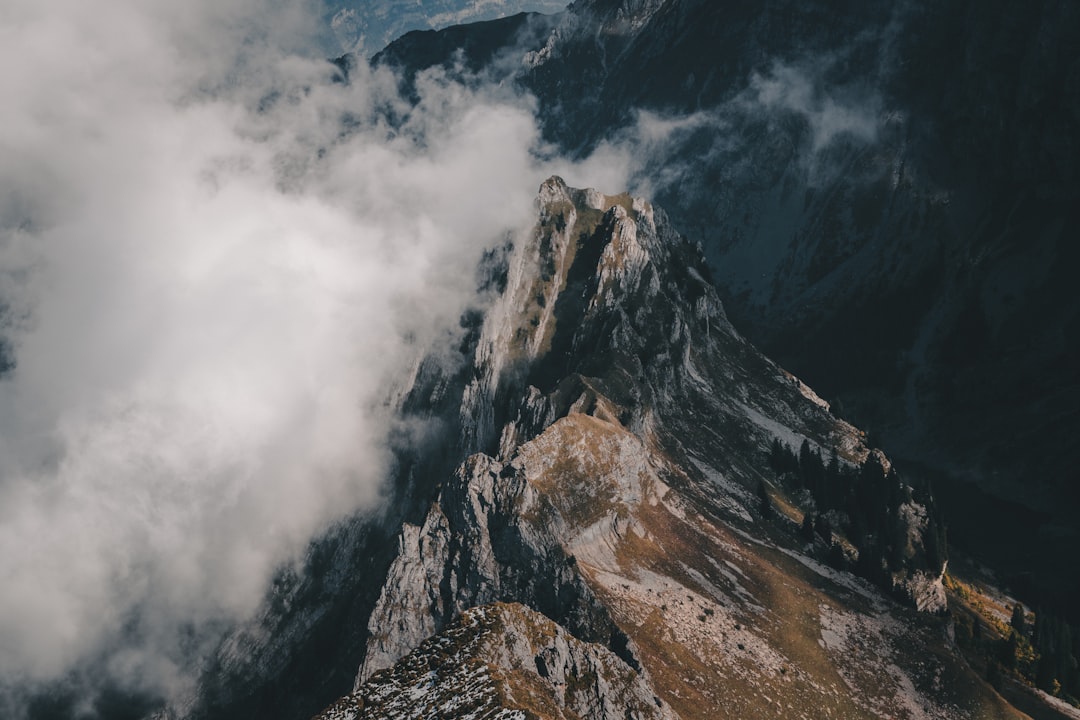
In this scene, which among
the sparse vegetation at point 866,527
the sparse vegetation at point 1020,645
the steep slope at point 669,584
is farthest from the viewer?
the sparse vegetation at point 866,527

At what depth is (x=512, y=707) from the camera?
52469 mm

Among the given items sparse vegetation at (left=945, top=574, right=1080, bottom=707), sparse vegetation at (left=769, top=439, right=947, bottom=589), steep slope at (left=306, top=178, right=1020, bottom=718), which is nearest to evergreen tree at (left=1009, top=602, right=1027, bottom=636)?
sparse vegetation at (left=945, top=574, right=1080, bottom=707)

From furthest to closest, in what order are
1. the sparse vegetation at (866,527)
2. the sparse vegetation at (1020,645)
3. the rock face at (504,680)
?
the sparse vegetation at (866,527), the sparse vegetation at (1020,645), the rock face at (504,680)

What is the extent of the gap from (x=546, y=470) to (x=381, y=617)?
133ft

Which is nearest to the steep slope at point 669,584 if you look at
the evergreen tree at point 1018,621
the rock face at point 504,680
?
the rock face at point 504,680

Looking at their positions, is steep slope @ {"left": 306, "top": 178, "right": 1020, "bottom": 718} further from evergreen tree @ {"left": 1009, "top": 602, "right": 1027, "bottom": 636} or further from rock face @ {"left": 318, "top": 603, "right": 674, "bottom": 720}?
evergreen tree @ {"left": 1009, "top": 602, "right": 1027, "bottom": 636}

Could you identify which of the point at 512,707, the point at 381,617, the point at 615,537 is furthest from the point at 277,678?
the point at 512,707

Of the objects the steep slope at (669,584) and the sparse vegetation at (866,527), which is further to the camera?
the sparse vegetation at (866,527)

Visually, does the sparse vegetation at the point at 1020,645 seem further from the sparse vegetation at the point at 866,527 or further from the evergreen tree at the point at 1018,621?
the sparse vegetation at the point at 866,527

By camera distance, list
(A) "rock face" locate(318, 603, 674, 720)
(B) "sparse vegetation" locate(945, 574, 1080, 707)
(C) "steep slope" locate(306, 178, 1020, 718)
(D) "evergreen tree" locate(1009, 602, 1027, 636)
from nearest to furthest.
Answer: (A) "rock face" locate(318, 603, 674, 720) < (C) "steep slope" locate(306, 178, 1020, 718) < (B) "sparse vegetation" locate(945, 574, 1080, 707) < (D) "evergreen tree" locate(1009, 602, 1027, 636)

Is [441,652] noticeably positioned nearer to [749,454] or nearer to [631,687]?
[631,687]

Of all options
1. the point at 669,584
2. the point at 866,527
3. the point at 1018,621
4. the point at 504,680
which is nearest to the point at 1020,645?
the point at 1018,621

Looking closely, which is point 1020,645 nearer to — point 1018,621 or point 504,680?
point 1018,621

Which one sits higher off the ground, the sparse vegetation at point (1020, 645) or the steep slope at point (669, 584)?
the steep slope at point (669, 584)
